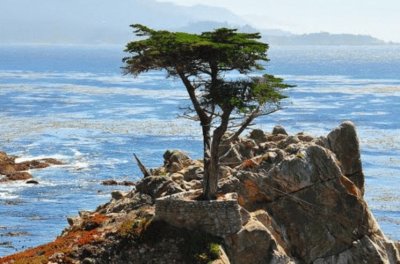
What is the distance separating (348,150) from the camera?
46.5 metres

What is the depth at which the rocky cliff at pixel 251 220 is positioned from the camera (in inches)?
1404

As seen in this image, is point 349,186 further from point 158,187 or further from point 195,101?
point 195,101

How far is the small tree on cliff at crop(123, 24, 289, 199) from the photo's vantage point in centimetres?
3712

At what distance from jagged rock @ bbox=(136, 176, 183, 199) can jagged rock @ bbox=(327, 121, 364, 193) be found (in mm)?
10591

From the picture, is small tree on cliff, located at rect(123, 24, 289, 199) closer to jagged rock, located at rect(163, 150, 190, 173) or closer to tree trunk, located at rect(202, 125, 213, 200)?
tree trunk, located at rect(202, 125, 213, 200)

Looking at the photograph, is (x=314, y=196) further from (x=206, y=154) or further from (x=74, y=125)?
(x=74, y=125)

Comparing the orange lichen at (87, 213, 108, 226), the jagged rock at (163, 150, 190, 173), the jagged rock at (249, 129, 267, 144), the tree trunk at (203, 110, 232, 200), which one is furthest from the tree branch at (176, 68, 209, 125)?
the jagged rock at (249, 129, 267, 144)

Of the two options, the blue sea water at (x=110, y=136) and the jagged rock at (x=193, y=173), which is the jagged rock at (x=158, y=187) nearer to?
the jagged rock at (x=193, y=173)

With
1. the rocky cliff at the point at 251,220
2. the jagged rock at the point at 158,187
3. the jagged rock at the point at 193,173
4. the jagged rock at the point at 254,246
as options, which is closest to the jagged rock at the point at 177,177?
the rocky cliff at the point at 251,220

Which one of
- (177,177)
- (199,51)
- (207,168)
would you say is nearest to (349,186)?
(207,168)

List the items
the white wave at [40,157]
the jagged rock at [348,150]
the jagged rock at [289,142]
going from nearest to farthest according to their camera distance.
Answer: the jagged rock at [348,150], the jagged rock at [289,142], the white wave at [40,157]

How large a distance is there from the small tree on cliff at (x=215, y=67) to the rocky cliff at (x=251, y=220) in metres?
2.24

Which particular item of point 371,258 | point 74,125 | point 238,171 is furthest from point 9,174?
point 371,258

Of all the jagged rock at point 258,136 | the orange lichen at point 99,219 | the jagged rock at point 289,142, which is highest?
the jagged rock at point 289,142
